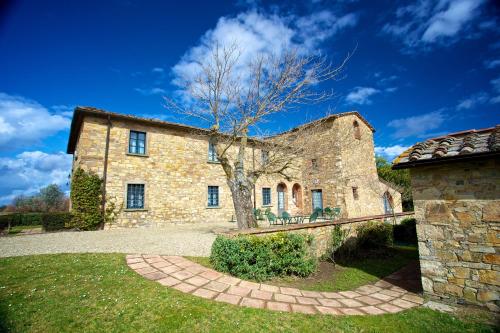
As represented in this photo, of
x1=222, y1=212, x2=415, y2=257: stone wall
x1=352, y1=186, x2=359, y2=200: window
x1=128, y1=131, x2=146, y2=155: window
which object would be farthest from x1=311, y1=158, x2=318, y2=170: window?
x1=128, y1=131, x2=146, y2=155: window

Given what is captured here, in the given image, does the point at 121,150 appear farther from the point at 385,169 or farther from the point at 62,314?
the point at 385,169

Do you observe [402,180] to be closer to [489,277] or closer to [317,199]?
[317,199]

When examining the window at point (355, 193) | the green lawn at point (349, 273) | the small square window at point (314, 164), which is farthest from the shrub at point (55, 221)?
the window at point (355, 193)

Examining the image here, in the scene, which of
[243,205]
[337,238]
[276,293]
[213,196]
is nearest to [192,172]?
[213,196]

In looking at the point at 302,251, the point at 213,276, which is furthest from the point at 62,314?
the point at 302,251

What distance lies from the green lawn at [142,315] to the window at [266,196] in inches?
518

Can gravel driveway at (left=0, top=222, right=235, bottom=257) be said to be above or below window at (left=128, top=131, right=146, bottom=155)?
below

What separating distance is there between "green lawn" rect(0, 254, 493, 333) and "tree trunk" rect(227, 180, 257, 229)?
4510 millimetres

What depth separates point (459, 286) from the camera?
3.71 meters

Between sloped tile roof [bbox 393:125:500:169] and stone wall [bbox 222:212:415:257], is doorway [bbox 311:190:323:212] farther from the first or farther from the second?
sloped tile roof [bbox 393:125:500:169]

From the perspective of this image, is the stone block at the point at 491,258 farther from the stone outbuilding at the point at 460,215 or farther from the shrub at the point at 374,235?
the shrub at the point at 374,235

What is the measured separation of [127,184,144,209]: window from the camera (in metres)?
11.4

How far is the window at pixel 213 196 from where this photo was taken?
14086 mm

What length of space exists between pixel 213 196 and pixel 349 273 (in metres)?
9.94
